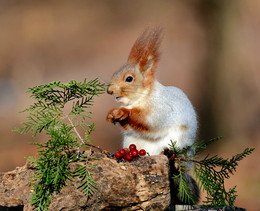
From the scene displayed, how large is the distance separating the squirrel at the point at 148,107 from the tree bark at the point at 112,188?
Result: 0.89 feet

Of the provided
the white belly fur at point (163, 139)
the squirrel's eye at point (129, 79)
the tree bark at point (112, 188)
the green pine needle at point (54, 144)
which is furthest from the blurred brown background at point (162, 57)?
the tree bark at point (112, 188)

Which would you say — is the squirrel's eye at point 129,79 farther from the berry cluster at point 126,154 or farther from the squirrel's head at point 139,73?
the berry cluster at point 126,154

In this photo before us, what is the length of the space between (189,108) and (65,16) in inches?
221

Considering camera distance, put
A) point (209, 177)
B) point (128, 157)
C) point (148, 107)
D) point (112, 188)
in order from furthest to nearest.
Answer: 1. point (148, 107)
2. point (209, 177)
3. point (128, 157)
4. point (112, 188)

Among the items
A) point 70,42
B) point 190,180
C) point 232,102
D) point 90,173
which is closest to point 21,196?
point 90,173

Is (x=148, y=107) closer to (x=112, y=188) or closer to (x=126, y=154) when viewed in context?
(x=126, y=154)

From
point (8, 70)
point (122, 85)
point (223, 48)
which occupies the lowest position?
point (122, 85)

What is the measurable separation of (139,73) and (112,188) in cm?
59

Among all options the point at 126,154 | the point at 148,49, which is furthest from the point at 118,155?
the point at 148,49

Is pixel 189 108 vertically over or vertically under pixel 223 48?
under

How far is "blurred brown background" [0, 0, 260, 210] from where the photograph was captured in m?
3.80

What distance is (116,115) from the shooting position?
5.41ft

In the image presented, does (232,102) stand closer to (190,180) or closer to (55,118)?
(190,180)

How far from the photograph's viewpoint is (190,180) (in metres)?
1.79
